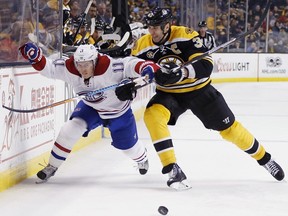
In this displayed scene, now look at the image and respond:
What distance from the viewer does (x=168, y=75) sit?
3494 millimetres

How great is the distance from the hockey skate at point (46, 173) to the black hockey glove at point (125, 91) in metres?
0.66

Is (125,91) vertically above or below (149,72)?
below

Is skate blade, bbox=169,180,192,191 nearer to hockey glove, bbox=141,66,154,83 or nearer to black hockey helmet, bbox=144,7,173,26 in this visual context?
hockey glove, bbox=141,66,154,83

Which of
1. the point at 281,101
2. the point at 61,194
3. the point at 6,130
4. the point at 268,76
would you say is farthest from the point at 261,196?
the point at 268,76

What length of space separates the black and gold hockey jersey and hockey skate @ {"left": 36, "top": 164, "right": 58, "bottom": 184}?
823 millimetres

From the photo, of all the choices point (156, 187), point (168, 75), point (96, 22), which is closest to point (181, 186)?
point (156, 187)

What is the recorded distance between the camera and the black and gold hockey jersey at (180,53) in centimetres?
378

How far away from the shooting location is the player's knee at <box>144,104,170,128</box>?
3.68 meters

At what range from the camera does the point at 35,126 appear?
4.10 meters

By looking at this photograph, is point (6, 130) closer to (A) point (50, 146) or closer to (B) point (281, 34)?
(A) point (50, 146)

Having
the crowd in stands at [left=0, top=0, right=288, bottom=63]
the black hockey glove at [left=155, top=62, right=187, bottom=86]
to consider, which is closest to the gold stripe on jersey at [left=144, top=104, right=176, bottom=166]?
the black hockey glove at [left=155, top=62, right=187, bottom=86]

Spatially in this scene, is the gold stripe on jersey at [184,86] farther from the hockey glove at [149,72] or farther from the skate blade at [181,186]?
the skate blade at [181,186]

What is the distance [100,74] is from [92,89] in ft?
0.38

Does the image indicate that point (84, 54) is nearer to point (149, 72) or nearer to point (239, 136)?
point (149, 72)
